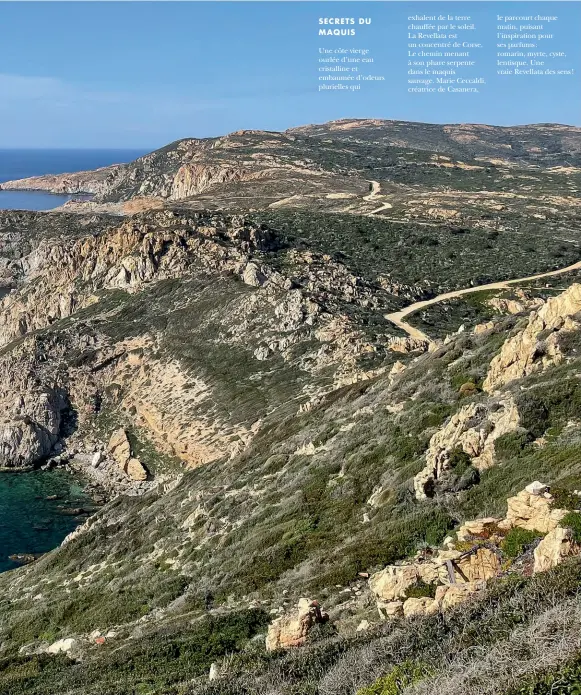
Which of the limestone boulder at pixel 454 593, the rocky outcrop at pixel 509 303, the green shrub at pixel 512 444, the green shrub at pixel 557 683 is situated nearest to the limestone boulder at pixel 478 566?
the limestone boulder at pixel 454 593

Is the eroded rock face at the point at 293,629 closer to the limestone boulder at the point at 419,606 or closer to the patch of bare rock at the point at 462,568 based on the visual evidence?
the patch of bare rock at the point at 462,568

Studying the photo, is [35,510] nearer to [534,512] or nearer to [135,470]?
[135,470]

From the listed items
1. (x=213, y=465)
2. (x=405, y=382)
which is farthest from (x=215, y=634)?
(x=213, y=465)

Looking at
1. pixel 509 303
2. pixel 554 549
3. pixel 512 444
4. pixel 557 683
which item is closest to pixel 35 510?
pixel 512 444

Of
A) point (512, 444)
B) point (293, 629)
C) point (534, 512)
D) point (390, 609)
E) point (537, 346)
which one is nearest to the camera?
point (390, 609)

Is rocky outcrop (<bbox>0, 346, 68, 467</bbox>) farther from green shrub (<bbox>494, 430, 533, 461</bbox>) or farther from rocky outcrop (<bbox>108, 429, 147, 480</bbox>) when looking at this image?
green shrub (<bbox>494, 430, 533, 461</bbox>)

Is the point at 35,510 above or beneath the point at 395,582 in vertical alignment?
beneath

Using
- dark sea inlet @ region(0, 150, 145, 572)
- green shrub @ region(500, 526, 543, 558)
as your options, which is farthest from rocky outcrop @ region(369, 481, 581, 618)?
dark sea inlet @ region(0, 150, 145, 572)
